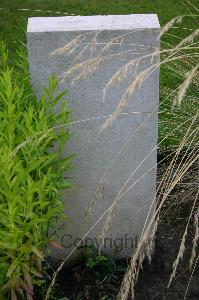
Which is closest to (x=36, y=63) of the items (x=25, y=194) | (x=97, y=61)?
(x=97, y=61)

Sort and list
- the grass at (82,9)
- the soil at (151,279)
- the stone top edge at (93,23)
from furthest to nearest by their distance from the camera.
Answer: the grass at (82,9)
the soil at (151,279)
the stone top edge at (93,23)

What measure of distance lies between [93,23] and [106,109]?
36 cm

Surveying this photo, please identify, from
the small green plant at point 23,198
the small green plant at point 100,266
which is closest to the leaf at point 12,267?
the small green plant at point 23,198

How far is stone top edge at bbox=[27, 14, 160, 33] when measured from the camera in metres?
2.43

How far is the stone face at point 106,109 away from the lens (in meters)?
2.44

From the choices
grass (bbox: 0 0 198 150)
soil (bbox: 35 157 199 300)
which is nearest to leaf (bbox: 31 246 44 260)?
soil (bbox: 35 157 199 300)

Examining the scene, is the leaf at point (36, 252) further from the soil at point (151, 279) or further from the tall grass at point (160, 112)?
the soil at point (151, 279)

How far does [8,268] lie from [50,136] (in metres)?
0.51

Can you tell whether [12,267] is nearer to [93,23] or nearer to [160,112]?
[160,112]

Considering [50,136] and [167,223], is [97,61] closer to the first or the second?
[50,136]

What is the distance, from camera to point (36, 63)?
8.18 feet

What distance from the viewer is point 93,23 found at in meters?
2.51

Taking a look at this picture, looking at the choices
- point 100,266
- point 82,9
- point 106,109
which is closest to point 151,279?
point 100,266

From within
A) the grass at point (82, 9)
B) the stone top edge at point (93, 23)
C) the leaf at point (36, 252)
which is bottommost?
the leaf at point (36, 252)
